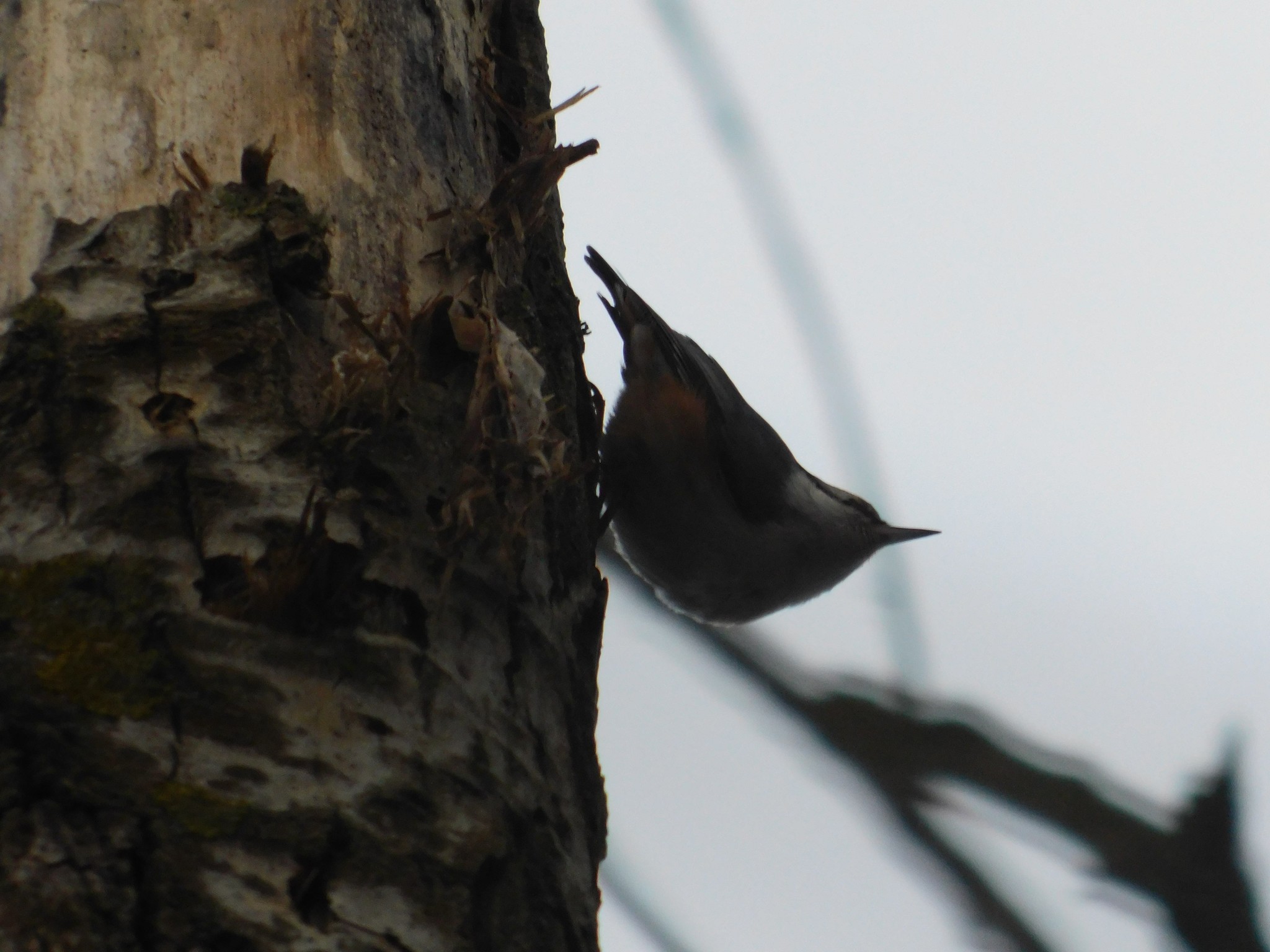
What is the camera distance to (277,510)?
5.22 ft

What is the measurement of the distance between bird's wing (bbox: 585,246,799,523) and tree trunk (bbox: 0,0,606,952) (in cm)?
189

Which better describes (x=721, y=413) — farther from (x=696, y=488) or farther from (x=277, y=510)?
(x=277, y=510)

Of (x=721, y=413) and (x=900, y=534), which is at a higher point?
(x=721, y=413)

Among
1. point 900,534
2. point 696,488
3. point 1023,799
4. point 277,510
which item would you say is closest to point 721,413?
point 696,488

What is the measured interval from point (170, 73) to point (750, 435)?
2.55m

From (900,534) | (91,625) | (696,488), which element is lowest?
(900,534)

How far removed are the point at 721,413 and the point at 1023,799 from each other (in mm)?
2891

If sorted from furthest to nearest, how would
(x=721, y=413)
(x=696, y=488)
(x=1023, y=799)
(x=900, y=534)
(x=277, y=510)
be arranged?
(x=900, y=534), (x=721, y=413), (x=696, y=488), (x=277, y=510), (x=1023, y=799)

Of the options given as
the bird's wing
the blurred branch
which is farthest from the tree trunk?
the bird's wing

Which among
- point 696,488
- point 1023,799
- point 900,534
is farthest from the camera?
point 900,534

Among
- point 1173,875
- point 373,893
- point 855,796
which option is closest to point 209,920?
point 373,893

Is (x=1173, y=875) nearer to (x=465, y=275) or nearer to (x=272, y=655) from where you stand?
(x=272, y=655)

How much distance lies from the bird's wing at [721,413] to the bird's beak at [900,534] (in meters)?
0.54

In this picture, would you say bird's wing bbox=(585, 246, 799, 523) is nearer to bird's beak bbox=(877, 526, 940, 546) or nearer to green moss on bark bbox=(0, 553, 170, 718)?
bird's beak bbox=(877, 526, 940, 546)
